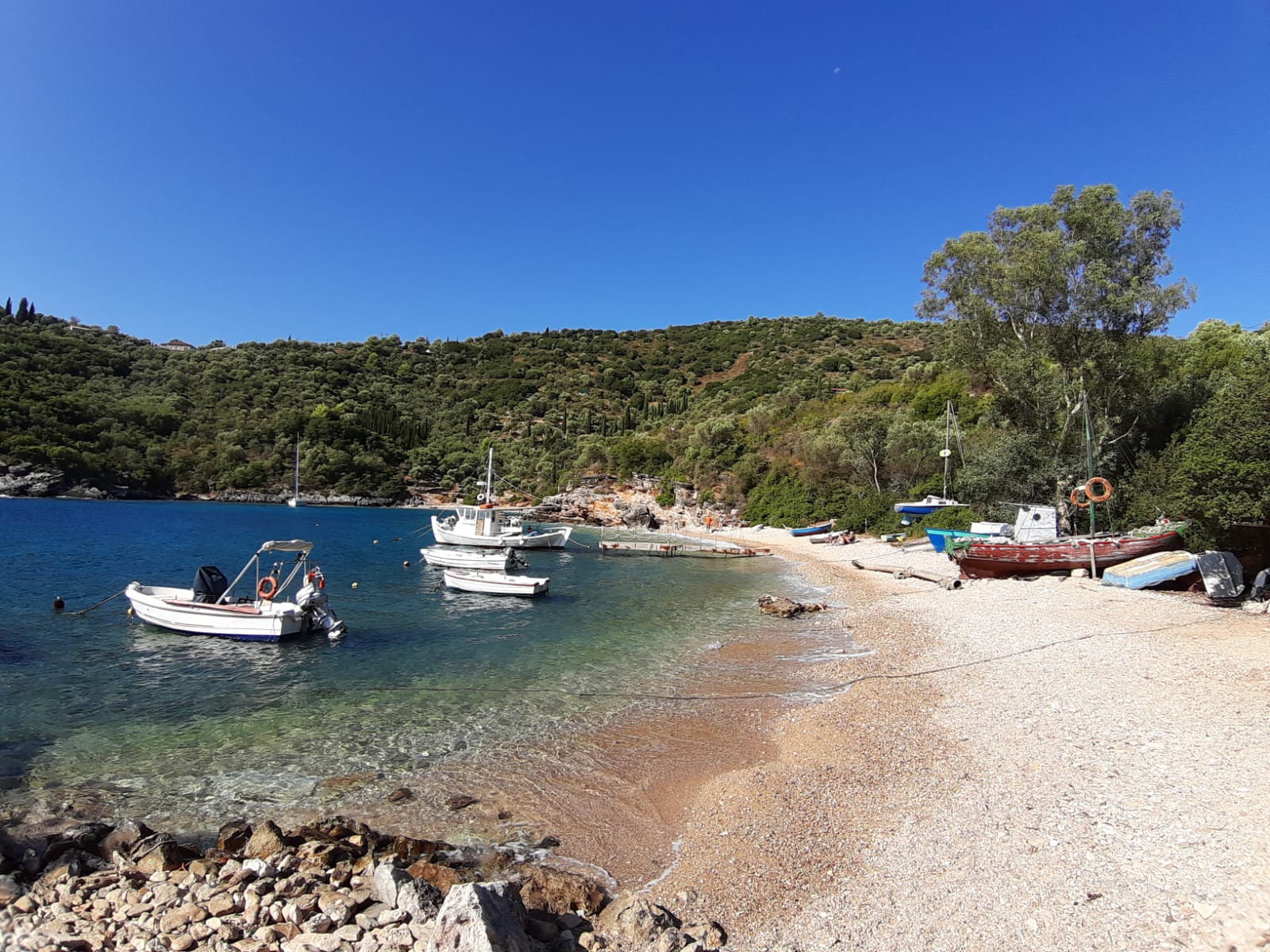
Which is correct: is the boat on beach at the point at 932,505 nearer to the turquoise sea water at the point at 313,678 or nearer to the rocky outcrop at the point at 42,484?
the turquoise sea water at the point at 313,678

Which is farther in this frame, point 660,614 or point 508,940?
point 660,614

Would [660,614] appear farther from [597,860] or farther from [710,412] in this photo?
[710,412]

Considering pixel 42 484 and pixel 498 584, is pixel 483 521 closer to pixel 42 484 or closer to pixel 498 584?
pixel 498 584

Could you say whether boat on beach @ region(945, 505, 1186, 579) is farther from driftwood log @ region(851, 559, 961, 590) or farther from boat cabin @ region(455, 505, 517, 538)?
boat cabin @ region(455, 505, 517, 538)

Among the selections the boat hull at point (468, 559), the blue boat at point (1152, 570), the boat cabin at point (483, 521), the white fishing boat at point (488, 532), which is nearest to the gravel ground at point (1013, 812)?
the blue boat at point (1152, 570)

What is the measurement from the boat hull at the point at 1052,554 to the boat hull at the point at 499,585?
15.4 m

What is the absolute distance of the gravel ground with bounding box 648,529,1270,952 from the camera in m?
4.71

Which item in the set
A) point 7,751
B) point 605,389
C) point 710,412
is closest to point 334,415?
point 605,389

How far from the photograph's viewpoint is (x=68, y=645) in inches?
574

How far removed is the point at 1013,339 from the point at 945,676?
23.0 m

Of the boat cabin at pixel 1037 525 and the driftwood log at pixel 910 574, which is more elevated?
the boat cabin at pixel 1037 525

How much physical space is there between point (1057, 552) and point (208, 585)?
1025 inches

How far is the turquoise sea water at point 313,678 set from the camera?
8.34 m

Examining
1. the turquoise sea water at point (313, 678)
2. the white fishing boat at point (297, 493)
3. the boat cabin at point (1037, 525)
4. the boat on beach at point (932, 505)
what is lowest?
the turquoise sea water at point (313, 678)
